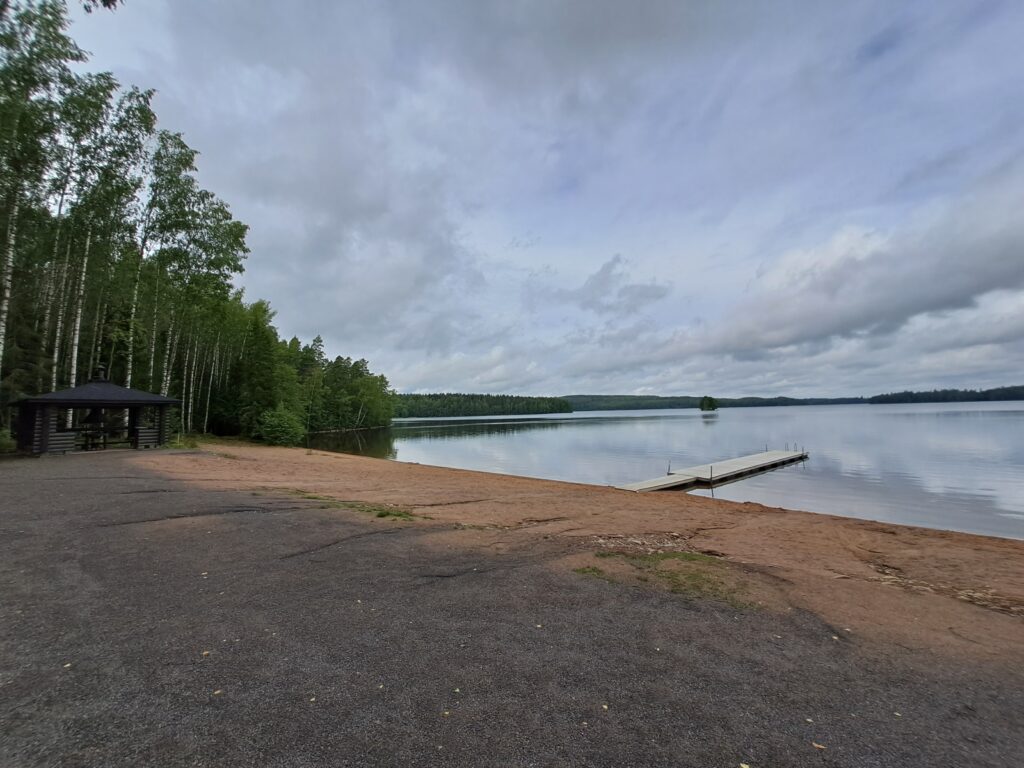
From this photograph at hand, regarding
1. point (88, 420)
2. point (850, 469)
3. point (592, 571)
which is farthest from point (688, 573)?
point (850, 469)

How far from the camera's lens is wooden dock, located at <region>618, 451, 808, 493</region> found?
2105 cm

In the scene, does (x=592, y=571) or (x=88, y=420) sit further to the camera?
(x=88, y=420)

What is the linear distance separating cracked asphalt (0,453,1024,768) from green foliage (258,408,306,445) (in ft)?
99.1

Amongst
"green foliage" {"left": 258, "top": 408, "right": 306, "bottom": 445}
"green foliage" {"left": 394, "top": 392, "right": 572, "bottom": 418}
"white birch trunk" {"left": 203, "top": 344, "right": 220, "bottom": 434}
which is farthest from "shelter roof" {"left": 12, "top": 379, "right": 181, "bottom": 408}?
"green foliage" {"left": 394, "top": 392, "right": 572, "bottom": 418}

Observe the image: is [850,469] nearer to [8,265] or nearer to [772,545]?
[772,545]

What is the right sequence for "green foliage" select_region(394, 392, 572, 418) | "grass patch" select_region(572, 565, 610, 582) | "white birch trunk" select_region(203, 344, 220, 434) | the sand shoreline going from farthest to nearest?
"green foliage" select_region(394, 392, 572, 418) < "white birch trunk" select_region(203, 344, 220, 434) < "grass patch" select_region(572, 565, 610, 582) < the sand shoreline

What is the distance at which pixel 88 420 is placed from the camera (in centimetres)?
2105

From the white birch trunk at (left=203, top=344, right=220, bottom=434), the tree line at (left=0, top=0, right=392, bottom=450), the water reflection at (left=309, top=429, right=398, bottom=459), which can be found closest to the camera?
the tree line at (left=0, top=0, right=392, bottom=450)

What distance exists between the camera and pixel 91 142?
656 inches

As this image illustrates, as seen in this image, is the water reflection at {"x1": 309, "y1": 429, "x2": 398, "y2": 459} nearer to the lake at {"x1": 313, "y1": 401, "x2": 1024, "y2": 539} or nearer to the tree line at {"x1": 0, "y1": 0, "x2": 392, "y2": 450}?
the lake at {"x1": 313, "y1": 401, "x2": 1024, "y2": 539}

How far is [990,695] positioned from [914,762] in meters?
1.39

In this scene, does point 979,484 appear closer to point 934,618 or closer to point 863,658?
point 934,618

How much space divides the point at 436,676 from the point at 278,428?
3484 centimetres

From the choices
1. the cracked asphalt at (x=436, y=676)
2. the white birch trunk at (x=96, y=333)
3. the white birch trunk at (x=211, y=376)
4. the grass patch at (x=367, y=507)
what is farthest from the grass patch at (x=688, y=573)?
the white birch trunk at (x=211, y=376)
